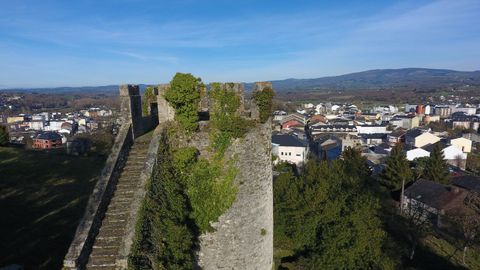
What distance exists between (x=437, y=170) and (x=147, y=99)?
38679 mm

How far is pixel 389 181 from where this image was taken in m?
38.0

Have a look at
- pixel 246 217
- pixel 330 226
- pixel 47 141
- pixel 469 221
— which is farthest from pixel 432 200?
pixel 47 141

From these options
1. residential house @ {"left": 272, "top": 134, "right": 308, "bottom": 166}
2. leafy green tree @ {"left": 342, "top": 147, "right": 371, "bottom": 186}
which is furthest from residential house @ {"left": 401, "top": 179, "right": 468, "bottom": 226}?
residential house @ {"left": 272, "top": 134, "right": 308, "bottom": 166}

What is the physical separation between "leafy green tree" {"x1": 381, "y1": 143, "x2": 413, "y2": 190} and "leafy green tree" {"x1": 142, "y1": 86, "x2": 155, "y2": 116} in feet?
105

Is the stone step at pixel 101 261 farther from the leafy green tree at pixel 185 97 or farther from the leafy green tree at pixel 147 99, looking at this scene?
the leafy green tree at pixel 147 99

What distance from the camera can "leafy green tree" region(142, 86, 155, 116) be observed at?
36.0 feet

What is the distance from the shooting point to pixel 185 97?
9000 millimetres

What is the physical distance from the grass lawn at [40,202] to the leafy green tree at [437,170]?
34907mm

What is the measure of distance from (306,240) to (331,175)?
6.54 meters

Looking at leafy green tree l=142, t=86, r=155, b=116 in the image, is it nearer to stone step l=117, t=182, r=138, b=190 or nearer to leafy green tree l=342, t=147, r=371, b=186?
stone step l=117, t=182, r=138, b=190

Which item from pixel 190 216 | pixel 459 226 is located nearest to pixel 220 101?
pixel 190 216

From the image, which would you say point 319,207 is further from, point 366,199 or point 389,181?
point 389,181

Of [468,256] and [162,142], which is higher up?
[162,142]

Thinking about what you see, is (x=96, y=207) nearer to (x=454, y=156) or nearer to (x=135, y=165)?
(x=135, y=165)
